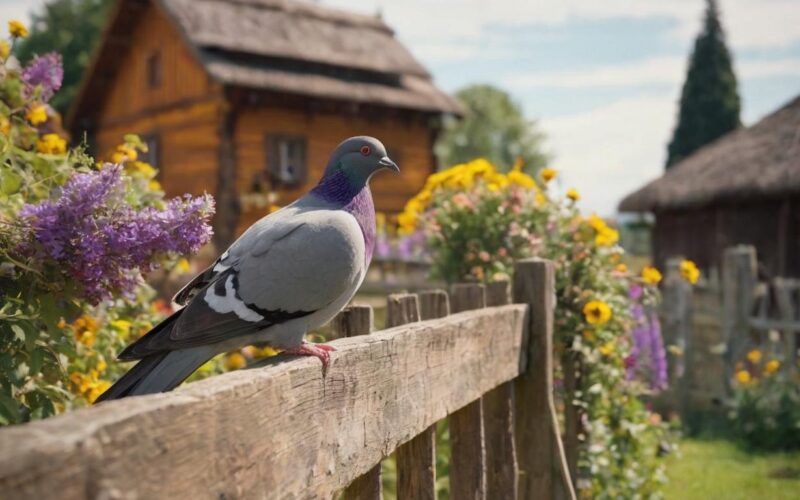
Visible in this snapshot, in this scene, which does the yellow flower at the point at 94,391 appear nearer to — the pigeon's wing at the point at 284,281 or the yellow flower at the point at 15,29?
the pigeon's wing at the point at 284,281

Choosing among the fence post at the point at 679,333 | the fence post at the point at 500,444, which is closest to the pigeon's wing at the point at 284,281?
the fence post at the point at 500,444

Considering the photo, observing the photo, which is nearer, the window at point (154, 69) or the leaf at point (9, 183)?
the leaf at point (9, 183)

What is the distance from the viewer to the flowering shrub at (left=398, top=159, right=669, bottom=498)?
4039 millimetres

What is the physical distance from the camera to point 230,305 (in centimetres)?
200

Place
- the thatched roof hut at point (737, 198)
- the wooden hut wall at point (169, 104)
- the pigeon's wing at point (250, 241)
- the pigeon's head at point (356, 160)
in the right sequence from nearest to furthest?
1. the pigeon's wing at point (250, 241)
2. the pigeon's head at point (356, 160)
3. the thatched roof hut at point (737, 198)
4. the wooden hut wall at point (169, 104)

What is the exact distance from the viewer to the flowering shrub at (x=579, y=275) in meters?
4.04

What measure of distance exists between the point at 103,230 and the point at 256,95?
1473 centimetres

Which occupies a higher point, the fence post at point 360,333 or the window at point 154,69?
the window at point 154,69

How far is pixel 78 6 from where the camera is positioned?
3183 centimetres

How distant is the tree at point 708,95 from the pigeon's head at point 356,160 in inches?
1294

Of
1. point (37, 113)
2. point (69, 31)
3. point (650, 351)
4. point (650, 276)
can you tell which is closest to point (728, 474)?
point (650, 351)

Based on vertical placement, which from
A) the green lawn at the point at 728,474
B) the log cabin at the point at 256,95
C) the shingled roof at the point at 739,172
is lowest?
the green lawn at the point at 728,474

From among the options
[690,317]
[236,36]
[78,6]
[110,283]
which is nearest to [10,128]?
[110,283]

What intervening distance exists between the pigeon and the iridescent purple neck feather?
0.44ft
